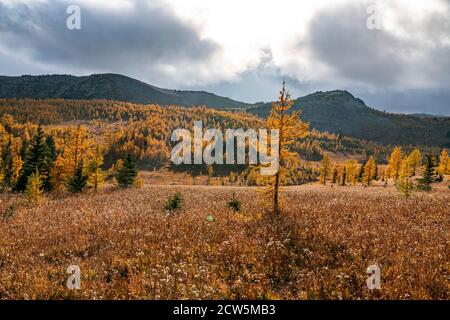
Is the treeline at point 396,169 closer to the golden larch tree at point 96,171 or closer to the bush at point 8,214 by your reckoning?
the golden larch tree at point 96,171

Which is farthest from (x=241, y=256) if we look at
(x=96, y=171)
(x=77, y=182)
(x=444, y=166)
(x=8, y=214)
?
(x=444, y=166)

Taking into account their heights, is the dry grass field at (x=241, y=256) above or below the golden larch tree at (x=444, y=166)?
above

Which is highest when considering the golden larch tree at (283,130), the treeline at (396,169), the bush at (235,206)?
the golden larch tree at (283,130)

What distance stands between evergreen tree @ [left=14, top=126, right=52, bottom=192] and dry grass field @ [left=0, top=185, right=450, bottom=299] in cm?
2484

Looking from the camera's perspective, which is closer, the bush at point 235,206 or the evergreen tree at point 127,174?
the bush at point 235,206

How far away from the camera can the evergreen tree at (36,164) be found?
3697 centimetres

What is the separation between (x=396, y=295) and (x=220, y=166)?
183964 mm


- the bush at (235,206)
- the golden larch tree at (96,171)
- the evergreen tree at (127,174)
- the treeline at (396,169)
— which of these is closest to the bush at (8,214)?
the bush at (235,206)

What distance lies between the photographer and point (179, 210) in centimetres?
1908

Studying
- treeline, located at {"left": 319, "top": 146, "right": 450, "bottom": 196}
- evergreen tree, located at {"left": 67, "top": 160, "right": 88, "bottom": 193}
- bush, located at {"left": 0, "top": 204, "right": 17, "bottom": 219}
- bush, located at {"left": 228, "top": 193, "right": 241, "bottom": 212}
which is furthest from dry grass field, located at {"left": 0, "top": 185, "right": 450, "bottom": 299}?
treeline, located at {"left": 319, "top": 146, "right": 450, "bottom": 196}

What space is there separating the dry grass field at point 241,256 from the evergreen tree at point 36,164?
24842 millimetres

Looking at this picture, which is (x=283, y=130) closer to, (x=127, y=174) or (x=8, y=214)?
(x=8, y=214)
